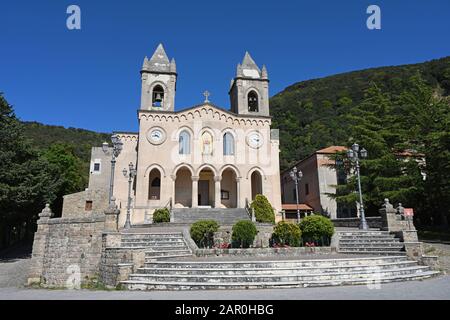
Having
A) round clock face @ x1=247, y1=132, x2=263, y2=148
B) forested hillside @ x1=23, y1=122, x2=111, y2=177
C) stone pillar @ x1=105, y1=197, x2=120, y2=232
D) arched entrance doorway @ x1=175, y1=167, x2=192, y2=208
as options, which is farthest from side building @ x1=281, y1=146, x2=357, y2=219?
forested hillside @ x1=23, y1=122, x2=111, y2=177

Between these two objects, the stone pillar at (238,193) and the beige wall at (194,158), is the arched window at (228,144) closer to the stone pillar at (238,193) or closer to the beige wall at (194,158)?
the beige wall at (194,158)

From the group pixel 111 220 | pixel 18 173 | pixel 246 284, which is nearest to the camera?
pixel 246 284

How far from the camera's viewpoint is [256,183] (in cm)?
3186

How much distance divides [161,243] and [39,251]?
5.92 meters

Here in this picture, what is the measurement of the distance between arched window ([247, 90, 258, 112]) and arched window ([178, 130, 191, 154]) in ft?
24.3

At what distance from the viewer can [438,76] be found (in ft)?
308

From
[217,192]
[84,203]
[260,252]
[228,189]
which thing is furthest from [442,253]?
[84,203]

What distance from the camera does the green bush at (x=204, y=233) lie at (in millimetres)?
15633

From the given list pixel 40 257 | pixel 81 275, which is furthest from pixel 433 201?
pixel 40 257

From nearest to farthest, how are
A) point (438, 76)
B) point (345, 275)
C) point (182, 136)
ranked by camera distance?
point (345, 275)
point (182, 136)
point (438, 76)

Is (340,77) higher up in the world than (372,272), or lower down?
higher up

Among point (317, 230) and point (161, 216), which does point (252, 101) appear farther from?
point (317, 230)
